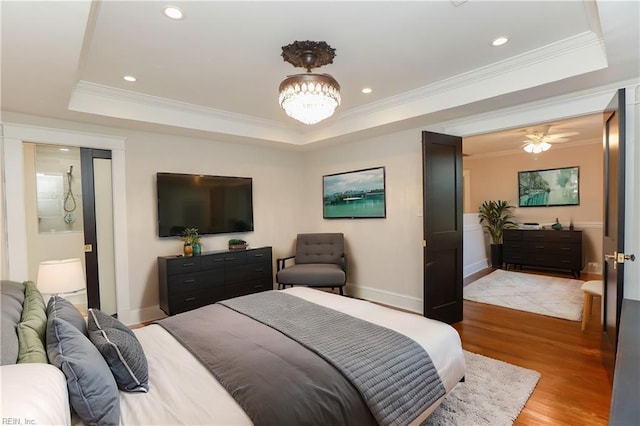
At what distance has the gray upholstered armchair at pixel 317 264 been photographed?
14.0 ft

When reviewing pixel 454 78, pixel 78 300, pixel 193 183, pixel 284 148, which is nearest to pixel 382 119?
pixel 454 78

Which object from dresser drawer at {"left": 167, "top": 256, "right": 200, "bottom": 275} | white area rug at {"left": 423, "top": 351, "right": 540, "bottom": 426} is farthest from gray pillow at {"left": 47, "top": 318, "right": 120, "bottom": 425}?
dresser drawer at {"left": 167, "top": 256, "right": 200, "bottom": 275}

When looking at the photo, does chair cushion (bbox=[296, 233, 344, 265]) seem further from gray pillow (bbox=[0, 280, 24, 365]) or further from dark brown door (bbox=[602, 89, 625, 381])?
gray pillow (bbox=[0, 280, 24, 365])

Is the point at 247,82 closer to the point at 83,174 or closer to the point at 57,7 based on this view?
the point at 57,7

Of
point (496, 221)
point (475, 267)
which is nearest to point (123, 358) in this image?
point (475, 267)

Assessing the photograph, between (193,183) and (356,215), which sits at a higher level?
(193,183)

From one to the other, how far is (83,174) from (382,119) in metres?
3.51

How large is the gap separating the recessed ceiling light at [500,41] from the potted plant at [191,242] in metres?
3.75

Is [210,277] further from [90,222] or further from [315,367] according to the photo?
[315,367]

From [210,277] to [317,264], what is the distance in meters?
1.52

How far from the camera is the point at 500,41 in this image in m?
2.47

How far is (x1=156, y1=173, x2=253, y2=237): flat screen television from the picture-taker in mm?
4066

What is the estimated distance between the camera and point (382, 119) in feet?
12.8

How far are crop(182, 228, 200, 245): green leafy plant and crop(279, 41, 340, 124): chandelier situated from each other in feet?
8.06
